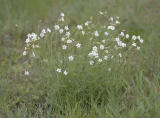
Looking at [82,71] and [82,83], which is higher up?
[82,71]

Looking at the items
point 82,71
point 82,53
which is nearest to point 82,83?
point 82,71

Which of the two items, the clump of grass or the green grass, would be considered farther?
the clump of grass

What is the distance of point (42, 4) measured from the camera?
5090 millimetres

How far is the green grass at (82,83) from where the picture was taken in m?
2.55

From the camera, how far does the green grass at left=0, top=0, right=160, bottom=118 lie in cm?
255

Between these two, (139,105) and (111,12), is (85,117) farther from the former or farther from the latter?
(111,12)

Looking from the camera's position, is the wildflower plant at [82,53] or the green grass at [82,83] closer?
the green grass at [82,83]

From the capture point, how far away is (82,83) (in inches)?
107

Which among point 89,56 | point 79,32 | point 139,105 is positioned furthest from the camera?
point 79,32

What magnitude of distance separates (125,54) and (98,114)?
0.69 meters

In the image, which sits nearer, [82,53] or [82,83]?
[82,83]

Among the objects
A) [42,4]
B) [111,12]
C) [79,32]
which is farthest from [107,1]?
[79,32]

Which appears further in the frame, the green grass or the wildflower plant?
the wildflower plant

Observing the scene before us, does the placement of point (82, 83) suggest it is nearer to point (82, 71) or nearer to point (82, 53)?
point (82, 71)
